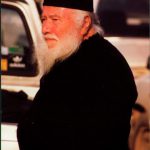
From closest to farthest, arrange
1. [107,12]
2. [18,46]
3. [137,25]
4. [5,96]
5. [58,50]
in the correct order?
[58,50]
[5,96]
[18,46]
[107,12]
[137,25]

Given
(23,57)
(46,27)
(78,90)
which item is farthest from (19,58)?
(78,90)

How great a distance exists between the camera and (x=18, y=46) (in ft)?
17.1

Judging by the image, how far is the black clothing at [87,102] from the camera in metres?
3.22

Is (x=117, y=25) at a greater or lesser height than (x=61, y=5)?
lesser

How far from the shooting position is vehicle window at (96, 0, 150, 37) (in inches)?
562

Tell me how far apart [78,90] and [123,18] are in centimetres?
1252

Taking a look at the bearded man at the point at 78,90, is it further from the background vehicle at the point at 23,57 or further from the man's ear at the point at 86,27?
the background vehicle at the point at 23,57

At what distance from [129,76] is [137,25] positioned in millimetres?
13128

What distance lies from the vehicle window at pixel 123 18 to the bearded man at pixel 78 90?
915 centimetres

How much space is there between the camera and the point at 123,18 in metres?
15.6

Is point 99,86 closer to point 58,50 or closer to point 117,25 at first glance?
point 58,50

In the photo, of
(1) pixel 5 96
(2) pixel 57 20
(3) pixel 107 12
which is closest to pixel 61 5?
(2) pixel 57 20

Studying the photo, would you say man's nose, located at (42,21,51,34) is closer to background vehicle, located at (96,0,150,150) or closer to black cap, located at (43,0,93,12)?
black cap, located at (43,0,93,12)

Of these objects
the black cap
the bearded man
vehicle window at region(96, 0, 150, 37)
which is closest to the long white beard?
the bearded man
